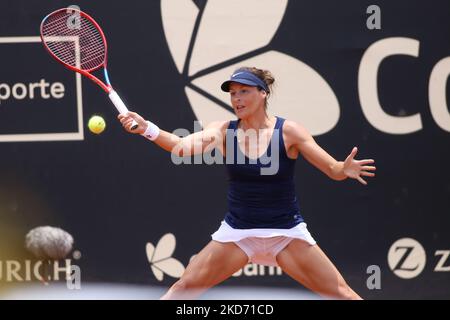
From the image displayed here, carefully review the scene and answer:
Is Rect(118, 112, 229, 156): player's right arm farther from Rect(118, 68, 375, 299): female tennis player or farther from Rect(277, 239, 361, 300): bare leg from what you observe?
Rect(277, 239, 361, 300): bare leg

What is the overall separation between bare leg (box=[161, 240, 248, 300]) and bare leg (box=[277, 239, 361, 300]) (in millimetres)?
241

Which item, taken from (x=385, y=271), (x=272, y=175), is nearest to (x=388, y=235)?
(x=385, y=271)

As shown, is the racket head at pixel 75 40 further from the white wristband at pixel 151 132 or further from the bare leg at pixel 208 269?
the bare leg at pixel 208 269

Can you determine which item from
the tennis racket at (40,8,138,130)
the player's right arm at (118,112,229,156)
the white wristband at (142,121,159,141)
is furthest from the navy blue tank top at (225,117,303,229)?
the tennis racket at (40,8,138,130)

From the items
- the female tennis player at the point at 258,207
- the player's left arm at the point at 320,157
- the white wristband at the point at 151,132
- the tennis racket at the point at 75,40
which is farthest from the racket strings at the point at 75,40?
the player's left arm at the point at 320,157

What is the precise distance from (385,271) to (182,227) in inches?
53.7

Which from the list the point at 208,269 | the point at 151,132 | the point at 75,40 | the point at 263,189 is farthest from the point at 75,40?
the point at 208,269

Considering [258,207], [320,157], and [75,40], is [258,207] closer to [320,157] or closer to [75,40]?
[320,157]

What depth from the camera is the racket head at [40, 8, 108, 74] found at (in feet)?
20.5

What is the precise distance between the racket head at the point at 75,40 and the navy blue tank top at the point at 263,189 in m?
1.16

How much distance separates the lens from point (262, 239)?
18.1 feet

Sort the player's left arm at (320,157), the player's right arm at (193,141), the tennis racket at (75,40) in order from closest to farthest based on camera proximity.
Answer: the player's left arm at (320,157) < the player's right arm at (193,141) < the tennis racket at (75,40)

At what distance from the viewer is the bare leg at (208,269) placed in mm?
5469

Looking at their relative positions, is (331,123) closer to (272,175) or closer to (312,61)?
(312,61)
